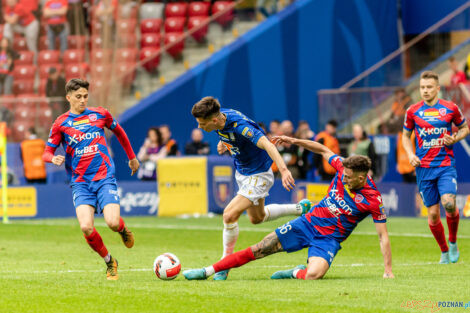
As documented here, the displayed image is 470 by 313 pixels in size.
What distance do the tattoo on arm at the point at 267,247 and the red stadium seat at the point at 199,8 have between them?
63.2 ft

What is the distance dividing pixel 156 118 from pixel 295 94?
4.07m

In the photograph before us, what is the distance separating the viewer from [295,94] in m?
27.9

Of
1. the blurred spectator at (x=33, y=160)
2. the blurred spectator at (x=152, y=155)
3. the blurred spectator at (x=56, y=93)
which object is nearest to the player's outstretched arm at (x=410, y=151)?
the blurred spectator at (x=152, y=155)

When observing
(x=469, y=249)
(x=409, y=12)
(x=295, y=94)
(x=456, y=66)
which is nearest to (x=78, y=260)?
(x=469, y=249)

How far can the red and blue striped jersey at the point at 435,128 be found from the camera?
40.2ft

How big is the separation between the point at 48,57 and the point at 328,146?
9541mm

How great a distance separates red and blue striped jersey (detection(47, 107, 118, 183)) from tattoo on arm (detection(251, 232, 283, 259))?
192 cm

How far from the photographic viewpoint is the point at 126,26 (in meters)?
27.2

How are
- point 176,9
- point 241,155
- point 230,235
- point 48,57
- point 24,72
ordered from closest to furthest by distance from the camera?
point 230,235
point 241,155
point 48,57
point 24,72
point 176,9

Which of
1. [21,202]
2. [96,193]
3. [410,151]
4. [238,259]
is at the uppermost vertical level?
[410,151]

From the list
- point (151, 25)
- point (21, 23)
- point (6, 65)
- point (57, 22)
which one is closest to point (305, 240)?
point (57, 22)

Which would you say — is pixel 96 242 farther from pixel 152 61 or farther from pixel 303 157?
pixel 152 61

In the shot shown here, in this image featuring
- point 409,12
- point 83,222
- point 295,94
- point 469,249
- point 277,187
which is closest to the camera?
point 83,222

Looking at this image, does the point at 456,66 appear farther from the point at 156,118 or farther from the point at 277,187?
the point at 156,118
